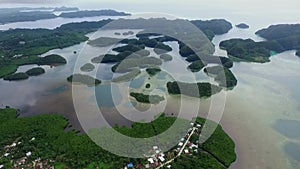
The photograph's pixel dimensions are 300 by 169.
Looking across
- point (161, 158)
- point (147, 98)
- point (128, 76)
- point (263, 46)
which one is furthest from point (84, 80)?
point (263, 46)

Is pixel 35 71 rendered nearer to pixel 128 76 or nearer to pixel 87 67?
pixel 87 67

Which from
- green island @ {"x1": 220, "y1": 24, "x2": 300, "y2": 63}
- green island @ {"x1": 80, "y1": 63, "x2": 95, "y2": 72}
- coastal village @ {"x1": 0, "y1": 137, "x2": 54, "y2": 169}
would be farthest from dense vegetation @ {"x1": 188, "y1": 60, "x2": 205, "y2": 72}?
coastal village @ {"x1": 0, "y1": 137, "x2": 54, "y2": 169}

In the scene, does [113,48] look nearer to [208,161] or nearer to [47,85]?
[47,85]

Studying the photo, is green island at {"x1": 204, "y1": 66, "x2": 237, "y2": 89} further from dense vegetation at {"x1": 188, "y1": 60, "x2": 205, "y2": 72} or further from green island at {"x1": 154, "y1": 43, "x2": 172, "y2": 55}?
green island at {"x1": 154, "y1": 43, "x2": 172, "y2": 55}

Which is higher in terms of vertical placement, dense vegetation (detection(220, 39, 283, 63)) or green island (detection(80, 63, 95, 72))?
green island (detection(80, 63, 95, 72))

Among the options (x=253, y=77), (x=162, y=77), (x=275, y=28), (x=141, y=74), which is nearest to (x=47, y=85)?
(x=141, y=74)

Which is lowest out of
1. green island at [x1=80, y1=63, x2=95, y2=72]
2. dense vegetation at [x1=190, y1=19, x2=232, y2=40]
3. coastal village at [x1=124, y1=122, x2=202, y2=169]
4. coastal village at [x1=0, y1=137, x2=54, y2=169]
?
dense vegetation at [x1=190, y1=19, x2=232, y2=40]
